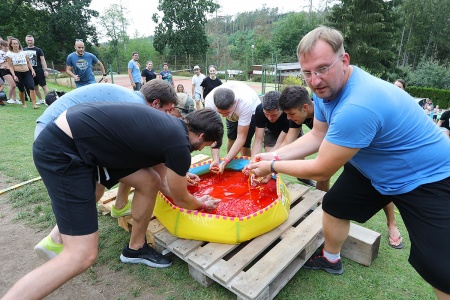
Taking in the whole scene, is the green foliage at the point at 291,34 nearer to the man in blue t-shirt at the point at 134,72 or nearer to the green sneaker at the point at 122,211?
the man in blue t-shirt at the point at 134,72

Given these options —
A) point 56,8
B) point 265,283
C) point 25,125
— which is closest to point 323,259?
point 265,283

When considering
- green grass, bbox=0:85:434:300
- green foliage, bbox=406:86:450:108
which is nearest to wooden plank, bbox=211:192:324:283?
green grass, bbox=0:85:434:300

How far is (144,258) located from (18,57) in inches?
321

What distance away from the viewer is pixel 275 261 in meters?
2.39

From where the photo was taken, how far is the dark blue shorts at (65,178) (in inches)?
72.1

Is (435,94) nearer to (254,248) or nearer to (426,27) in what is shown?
(426,27)

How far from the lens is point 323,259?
8.77ft

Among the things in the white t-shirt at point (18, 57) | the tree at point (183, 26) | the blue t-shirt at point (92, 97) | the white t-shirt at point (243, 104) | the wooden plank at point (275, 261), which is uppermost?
the tree at point (183, 26)

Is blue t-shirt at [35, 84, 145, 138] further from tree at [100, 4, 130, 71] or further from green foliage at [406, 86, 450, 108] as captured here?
tree at [100, 4, 130, 71]

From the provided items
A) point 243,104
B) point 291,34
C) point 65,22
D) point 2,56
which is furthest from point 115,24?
point 243,104

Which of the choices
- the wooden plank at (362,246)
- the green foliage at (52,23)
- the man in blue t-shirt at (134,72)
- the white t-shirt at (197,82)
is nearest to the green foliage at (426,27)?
the white t-shirt at (197,82)

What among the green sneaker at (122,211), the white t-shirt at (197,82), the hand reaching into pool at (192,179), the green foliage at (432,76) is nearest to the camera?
the green sneaker at (122,211)

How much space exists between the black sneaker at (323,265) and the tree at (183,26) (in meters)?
43.7

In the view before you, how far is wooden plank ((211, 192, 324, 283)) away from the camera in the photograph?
2.28 meters
